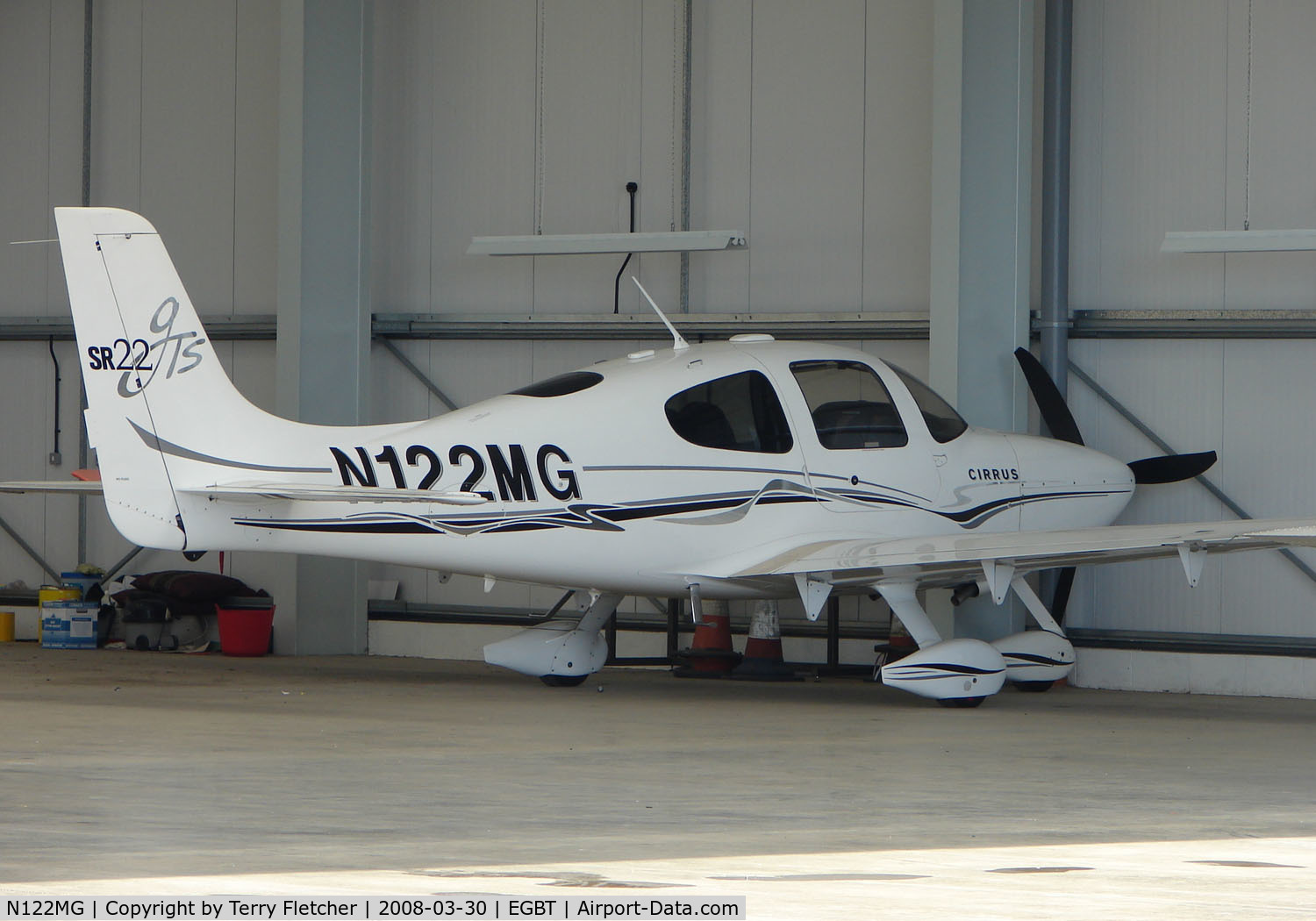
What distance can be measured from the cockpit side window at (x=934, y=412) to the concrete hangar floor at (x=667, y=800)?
1687mm

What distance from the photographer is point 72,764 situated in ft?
20.9

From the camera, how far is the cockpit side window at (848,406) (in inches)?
394

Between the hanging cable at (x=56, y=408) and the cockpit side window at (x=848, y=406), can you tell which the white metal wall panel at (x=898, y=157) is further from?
the hanging cable at (x=56, y=408)

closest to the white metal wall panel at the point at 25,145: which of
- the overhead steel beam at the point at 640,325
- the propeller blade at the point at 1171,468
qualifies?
the overhead steel beam at the point at 640,325

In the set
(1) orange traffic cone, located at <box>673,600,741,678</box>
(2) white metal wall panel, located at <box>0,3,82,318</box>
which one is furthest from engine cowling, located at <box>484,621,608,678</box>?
(2) white metal wall panel, located at <box>0,3,82,318</box>

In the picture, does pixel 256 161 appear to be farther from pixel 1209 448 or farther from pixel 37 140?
pixel 1209 448

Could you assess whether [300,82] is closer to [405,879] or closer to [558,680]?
[558,680]

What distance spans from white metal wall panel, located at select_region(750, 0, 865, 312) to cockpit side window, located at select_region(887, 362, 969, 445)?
2448 mm

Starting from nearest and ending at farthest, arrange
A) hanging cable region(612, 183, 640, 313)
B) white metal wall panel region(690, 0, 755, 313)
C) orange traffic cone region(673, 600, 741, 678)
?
orange traffic cone region(673, 600, 741, 678) → white metal wall panel region(690, 0, 755, 313) → hanging cable region(612, 183, 640, 313)

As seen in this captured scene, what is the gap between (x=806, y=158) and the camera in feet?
43.0

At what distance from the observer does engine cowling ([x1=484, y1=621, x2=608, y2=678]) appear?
416 inches

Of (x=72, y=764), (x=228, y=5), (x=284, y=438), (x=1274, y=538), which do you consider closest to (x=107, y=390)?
(x=284, y=438)

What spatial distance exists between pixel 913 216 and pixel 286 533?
19.4ft

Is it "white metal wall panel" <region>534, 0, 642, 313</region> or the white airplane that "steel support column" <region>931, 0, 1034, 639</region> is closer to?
the white airplane
